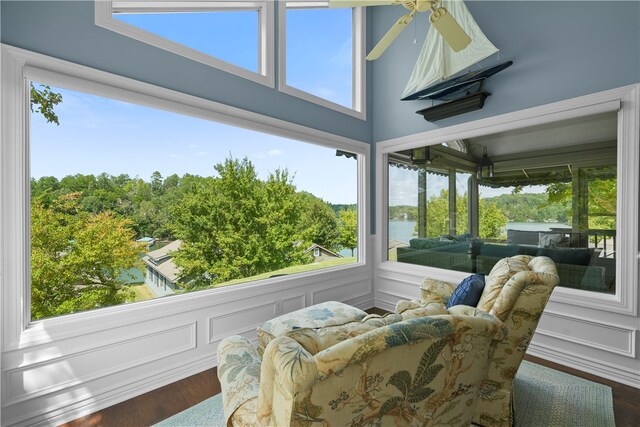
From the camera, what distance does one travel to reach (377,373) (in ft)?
2.59

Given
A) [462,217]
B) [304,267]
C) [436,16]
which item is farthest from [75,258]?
[462,217]

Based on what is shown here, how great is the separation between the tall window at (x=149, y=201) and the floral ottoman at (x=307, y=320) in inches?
37.4

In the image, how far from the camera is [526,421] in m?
1.85

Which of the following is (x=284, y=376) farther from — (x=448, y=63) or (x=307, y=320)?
(x=448, y=63)

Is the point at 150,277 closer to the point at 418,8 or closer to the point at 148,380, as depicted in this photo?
the point at 148,380

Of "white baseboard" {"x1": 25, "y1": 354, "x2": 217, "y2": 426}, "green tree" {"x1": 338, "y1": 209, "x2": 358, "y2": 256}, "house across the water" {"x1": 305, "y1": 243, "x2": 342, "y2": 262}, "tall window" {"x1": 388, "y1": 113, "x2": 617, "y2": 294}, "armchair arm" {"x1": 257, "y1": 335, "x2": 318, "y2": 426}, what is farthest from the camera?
"green tree" {"x1": 338, "y1": 209, "x2": 358, "y2": 256}

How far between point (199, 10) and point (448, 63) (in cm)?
249

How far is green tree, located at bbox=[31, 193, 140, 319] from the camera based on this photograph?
1949 millimetres

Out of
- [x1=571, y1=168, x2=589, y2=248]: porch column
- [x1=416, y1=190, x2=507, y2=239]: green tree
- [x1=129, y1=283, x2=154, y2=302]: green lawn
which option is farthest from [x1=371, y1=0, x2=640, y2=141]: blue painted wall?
[x1=129, y1=283, x2=154, y2=302]: green lawn

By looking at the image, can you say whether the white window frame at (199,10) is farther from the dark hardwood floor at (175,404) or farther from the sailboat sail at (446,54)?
the dark hardwood floor at (175,404)

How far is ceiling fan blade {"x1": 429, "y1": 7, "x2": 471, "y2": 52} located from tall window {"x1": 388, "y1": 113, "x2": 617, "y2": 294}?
1344mm

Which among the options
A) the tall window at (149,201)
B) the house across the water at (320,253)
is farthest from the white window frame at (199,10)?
the house across the water at (320,253)

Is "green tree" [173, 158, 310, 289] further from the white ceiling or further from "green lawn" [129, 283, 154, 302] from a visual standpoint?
the white ceiling

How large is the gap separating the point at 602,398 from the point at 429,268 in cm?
177
